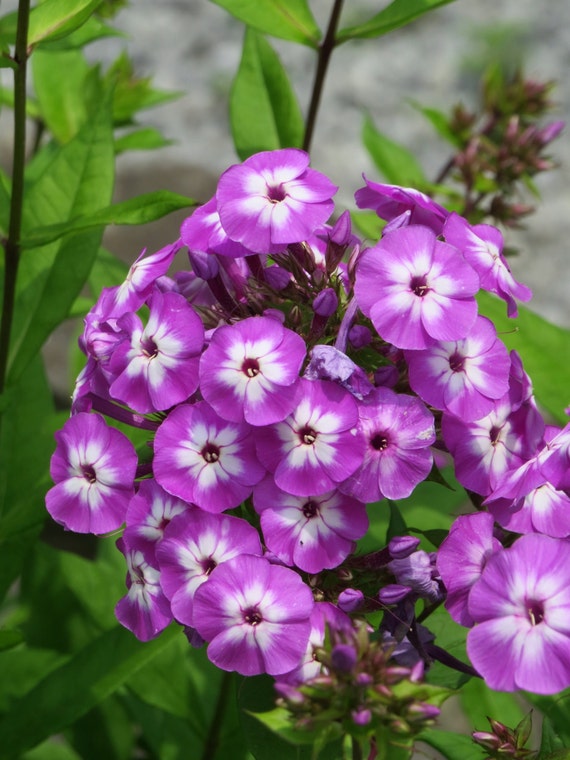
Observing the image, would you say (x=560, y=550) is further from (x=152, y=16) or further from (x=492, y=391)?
(x=152, y=16)

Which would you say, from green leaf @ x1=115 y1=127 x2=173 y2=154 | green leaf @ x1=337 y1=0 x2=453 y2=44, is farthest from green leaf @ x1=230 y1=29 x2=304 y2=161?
green leaf @ x1=115 y1=127 x2=173 y2=154

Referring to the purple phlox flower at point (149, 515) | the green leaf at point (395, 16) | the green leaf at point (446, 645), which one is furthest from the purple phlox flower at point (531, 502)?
the green leaf at point (395, 16)

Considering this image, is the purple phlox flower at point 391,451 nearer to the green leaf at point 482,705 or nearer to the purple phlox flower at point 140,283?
the purple phlox flower at point 140,283

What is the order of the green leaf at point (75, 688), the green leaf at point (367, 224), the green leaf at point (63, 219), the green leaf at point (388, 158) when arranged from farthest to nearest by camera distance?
the green leaf at point (388, 158) < the green leaf at point (367, 224) < the green leaf at point (63, 219) < the green leaf at point (75, 688)

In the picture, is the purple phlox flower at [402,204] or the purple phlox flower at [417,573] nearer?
the purple phlox flower at [417,573]

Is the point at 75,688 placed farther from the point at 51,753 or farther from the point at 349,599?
the point at 349,599

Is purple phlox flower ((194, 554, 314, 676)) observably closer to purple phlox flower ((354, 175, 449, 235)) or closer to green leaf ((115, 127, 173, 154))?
purple phlox flower ((354, 175, 449, 235))
